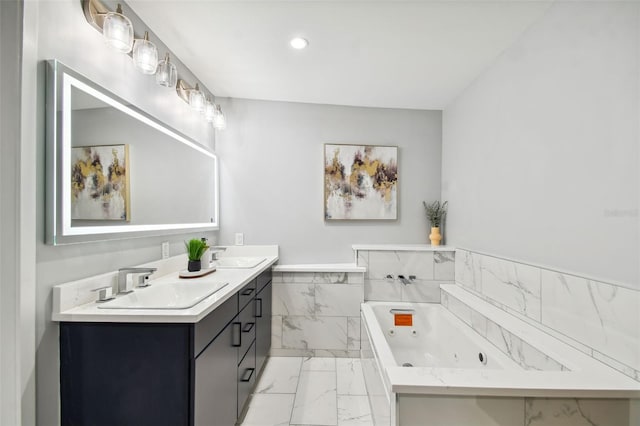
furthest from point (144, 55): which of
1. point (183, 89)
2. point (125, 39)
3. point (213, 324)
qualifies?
point (213, 324)

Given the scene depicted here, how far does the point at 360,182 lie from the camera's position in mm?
2875

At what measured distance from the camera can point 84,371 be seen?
3.74 feet

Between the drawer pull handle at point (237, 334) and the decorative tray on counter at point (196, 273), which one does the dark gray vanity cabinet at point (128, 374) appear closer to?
the drawer pull handle at point (237, 334)

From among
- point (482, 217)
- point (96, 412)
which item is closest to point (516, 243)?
point (482, 217)

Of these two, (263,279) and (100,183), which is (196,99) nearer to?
(100,183)

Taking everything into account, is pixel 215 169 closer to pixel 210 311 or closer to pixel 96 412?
pixel 210 311

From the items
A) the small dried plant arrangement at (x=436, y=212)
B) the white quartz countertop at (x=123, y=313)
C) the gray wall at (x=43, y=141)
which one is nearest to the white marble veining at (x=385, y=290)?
the small dried plant arrangement at (x=436, y=212)

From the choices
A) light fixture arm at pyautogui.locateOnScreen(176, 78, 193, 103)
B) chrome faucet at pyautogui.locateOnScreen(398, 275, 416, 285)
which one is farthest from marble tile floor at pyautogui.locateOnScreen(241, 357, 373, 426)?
light fixture arm at pyautogui.locateOnScreen(176, 78, 193, 103)

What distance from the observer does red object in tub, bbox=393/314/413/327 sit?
8.26 feet

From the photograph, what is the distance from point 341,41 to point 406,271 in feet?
6.60

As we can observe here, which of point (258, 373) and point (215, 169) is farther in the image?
point (215, 169)

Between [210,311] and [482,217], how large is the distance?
207 cm

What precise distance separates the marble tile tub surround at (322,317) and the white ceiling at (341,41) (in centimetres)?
170

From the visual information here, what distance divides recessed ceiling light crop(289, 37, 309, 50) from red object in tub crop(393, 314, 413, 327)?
2.32m
